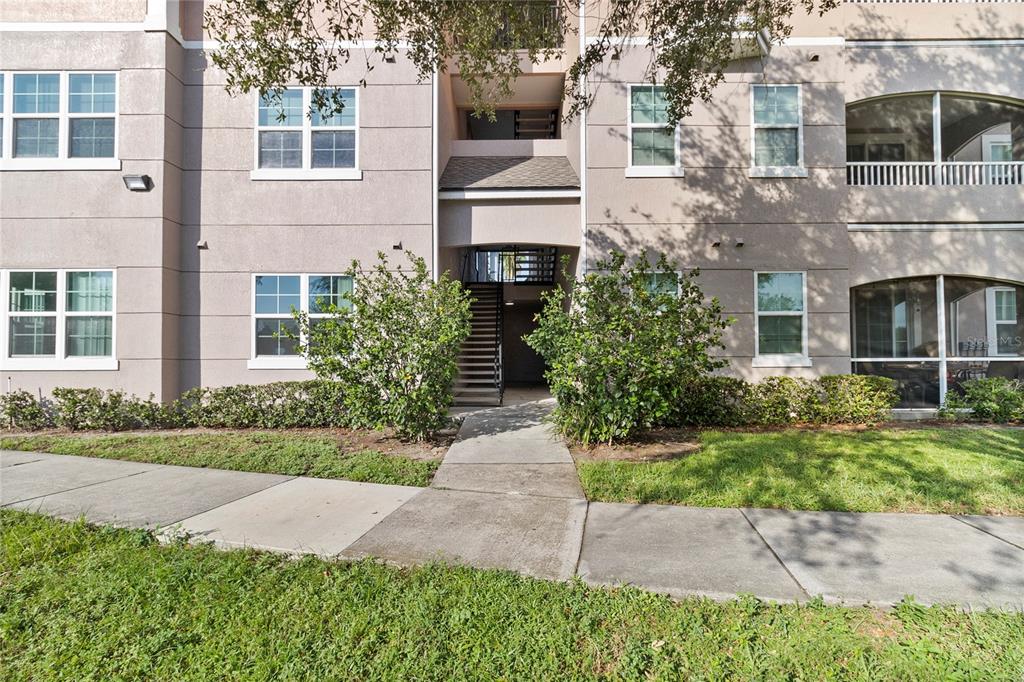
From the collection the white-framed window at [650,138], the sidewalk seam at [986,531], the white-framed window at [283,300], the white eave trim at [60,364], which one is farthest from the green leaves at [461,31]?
the white eave trim at [60,364]

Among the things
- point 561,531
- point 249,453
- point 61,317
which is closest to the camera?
point 561,531

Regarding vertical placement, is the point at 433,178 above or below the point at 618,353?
above

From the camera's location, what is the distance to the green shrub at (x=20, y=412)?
8.32 meters

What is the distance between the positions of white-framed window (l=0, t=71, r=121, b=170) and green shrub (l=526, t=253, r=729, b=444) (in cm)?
897

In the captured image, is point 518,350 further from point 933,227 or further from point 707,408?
point 933,227

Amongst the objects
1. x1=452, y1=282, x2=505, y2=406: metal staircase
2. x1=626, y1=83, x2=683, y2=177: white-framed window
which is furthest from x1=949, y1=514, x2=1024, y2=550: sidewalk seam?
x1=452, y1=282, x2=505, y2=406: metal staircase

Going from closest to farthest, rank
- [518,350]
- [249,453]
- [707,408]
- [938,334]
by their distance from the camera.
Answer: [249,453] → [707,408] → [938,334] → [518,350]

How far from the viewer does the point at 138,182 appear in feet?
28.6

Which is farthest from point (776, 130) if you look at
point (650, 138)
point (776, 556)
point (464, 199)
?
point (776, 556)

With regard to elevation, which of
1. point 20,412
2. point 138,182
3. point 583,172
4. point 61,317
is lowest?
point 20,412

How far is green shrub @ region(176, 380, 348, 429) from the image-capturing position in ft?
27.5

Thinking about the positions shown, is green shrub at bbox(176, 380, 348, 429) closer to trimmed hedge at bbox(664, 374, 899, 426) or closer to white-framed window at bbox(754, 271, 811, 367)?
trimmed hedge at bbox(664, 374, 899, 426)

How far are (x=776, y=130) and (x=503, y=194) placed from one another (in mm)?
5653

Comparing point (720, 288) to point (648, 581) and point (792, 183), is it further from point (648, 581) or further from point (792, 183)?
point (648, 581)
